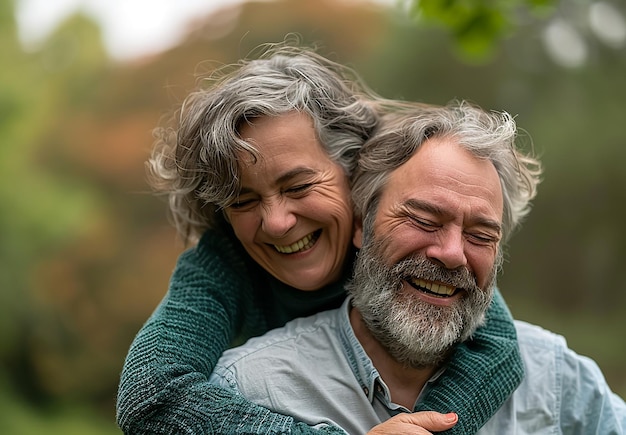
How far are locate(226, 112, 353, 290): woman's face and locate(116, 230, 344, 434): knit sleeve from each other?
202mm

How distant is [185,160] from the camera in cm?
301

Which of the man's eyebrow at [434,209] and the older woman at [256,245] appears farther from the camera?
Answer: the man's eyebrow at [434,209]

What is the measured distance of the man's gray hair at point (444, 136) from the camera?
276 centimetres

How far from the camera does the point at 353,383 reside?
8.68 feet

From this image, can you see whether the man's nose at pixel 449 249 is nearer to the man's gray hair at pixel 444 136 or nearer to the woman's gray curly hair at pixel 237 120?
the man's gray hair at pixel 444 136

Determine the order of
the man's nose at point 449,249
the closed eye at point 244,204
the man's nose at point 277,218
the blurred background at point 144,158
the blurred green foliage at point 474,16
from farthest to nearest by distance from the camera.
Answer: the blurred background at point 144,158
the blurred green foliage at point 474,16
the closed eye at point 244,204
the man's nose at point 277,218
the man's nose at point 449,249

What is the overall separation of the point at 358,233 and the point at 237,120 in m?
0.56

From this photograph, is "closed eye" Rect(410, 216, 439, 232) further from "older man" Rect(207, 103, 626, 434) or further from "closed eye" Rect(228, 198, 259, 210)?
"closed eye" Rect(228, 198, 259, 210)

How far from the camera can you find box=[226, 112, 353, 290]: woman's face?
110 inches

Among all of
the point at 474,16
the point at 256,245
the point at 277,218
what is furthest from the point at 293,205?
the point at 474,16

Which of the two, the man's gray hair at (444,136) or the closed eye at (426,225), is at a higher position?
the man's gray hair at (444,136)

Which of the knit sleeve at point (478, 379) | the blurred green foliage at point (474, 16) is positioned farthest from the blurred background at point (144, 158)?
the knit sleeve at point (478, 379)

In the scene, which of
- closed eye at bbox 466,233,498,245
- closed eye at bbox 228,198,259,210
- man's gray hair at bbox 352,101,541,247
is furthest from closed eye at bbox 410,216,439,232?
closed eye at bbox 228,198,259,210

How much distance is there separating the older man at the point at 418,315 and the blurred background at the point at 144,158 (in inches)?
321
